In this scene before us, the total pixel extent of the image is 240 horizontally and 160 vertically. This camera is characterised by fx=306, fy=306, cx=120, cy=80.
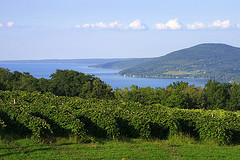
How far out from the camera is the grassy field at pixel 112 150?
9.25m

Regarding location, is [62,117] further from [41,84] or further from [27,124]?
[41,84]

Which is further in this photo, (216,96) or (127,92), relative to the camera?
(216,96)

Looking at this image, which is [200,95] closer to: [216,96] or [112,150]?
[216,96]

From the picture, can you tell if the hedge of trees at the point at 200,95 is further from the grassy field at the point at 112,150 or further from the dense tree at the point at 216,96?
the grassy field at the point at 112,150

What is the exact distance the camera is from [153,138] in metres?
12.7

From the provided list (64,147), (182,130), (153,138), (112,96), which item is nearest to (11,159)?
(64,147)

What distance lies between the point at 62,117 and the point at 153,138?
3.83m

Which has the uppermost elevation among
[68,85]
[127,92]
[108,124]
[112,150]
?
[108,124]

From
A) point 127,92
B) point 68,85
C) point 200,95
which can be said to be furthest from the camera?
point 200,95

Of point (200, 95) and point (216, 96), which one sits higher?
point (200, 95)

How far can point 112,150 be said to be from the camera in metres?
10.1

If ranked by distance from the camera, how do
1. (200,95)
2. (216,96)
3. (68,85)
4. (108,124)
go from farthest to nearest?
(200,95) → (216,96) → (68,85) → (108,124)

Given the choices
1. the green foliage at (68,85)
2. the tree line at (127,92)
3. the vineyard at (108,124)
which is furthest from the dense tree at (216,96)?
the vineyard at (108,124)

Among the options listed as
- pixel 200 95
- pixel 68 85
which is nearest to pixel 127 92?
pixel 68 85
